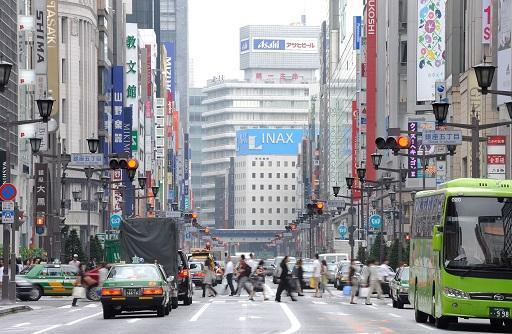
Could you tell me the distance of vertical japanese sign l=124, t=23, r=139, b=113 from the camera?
160m

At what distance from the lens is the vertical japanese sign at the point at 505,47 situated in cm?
6938

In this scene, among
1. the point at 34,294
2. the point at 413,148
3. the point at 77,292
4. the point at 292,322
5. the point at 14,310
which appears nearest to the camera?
the point at 292,322

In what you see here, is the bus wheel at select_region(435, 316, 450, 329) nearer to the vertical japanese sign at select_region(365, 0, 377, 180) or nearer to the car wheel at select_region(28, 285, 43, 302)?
the car wheel at select_region(28, 285, 43, 302)

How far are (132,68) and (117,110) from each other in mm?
24209

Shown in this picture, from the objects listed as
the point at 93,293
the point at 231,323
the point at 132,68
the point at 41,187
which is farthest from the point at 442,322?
the point at 132,68

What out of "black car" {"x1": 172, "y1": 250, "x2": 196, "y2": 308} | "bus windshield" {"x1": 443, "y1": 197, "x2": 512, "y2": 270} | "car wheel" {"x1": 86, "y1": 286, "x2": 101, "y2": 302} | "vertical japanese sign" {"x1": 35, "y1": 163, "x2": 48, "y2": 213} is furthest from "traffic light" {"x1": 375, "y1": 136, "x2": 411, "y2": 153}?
"vertical japanese sign" {"x1": 35, "y1": 163, "x2": 48, "y2": 213}

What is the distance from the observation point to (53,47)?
106m

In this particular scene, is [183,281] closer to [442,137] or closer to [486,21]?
[442,137]

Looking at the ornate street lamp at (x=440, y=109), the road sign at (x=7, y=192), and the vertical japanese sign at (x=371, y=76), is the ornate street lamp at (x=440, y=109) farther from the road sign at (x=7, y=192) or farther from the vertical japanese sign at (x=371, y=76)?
the vertical japanese sign at (x=371, y=76)

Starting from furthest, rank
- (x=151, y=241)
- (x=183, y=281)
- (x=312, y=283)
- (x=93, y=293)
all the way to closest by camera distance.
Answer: (x=312, y=283), (x=93, y=293), (x=183, y=281), (x=151, y=241)

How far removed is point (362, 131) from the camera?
5758 inches

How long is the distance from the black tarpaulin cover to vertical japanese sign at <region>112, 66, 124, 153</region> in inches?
3395

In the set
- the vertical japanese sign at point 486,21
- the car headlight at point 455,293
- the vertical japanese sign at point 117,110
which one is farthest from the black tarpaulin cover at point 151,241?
the vertical japanese sign at point 117,110

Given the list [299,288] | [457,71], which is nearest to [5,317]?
[299,288]
